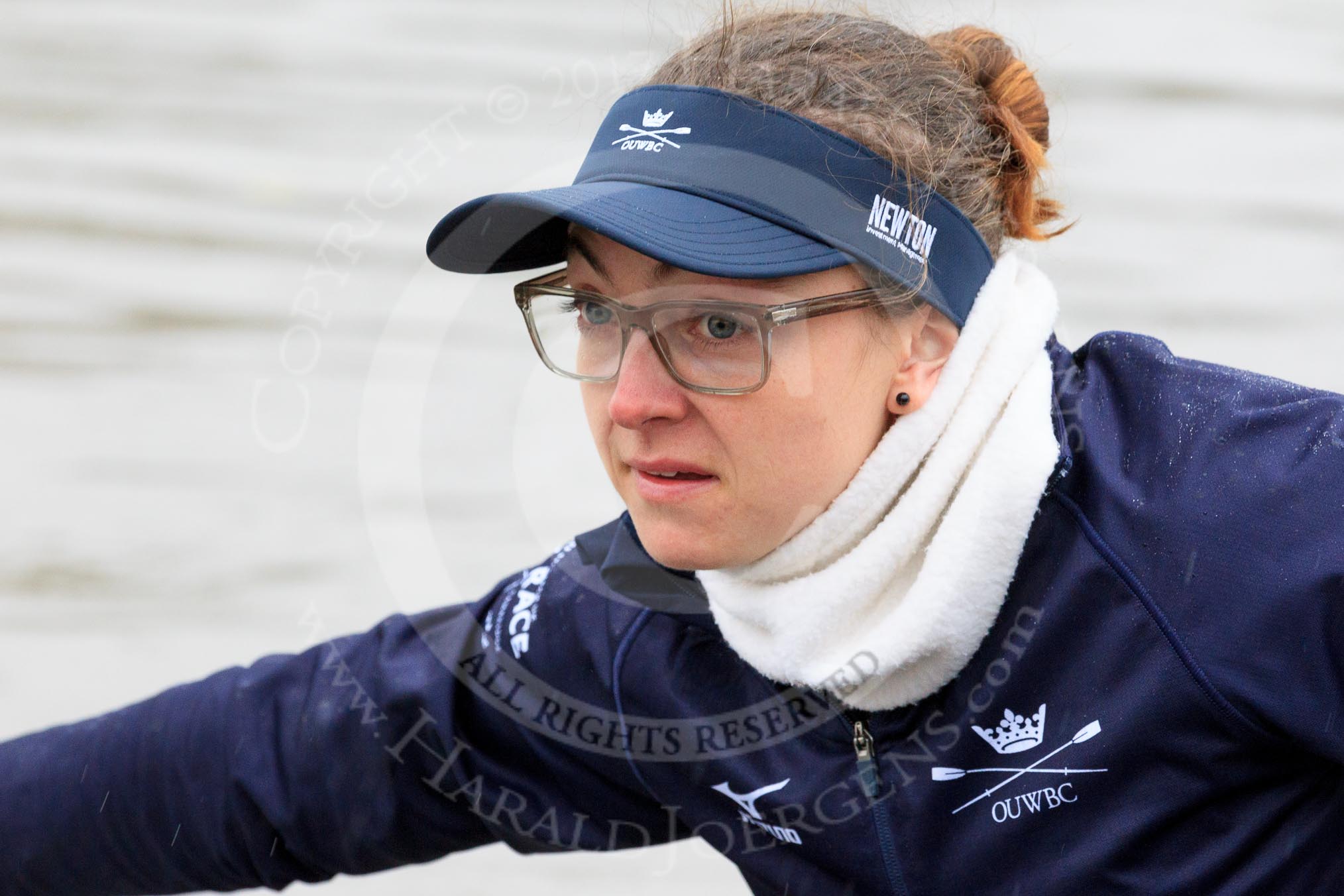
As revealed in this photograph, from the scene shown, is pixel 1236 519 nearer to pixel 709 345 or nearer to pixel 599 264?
pixel 709 345

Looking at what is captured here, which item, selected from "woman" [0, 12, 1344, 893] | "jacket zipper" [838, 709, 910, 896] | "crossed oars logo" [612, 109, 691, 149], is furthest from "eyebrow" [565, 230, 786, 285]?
"jacket zipper" [838, 709, 910, 896]

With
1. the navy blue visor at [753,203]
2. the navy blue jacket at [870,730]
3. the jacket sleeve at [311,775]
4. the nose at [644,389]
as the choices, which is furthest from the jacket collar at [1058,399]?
the jacket sleeve at [311,775]

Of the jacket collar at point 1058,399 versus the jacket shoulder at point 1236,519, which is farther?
the jacket collar at point 1058,399

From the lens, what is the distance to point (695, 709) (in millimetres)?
1618

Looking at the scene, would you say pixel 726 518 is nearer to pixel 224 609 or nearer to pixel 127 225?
pixel 224 609

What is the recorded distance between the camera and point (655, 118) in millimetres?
1474

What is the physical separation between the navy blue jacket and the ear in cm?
11

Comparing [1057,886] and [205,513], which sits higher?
[205,513]

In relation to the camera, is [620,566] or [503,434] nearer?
[620,566]

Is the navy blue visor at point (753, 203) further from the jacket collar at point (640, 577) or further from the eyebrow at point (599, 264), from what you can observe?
the jacket collar at point (640, 577)

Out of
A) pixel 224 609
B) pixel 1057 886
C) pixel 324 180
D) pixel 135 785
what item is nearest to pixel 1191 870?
pixel 1057 886

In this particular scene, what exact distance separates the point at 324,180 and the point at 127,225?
527mm

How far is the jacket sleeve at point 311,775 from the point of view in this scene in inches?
68.7

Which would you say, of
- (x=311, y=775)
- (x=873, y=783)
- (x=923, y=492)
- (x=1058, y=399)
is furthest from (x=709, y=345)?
(x=311, y=775)
